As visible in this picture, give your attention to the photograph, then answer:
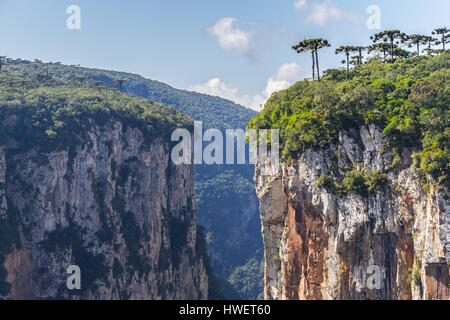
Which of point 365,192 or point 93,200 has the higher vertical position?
point 365,192

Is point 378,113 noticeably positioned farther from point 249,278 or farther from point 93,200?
point 249,278

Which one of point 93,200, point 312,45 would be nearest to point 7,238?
point 93,200

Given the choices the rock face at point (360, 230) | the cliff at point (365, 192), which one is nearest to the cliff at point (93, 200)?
the cliff at point (365, 192)

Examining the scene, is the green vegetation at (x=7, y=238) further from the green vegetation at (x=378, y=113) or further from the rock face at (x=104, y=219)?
the green vegetation at (x=378, y=113)

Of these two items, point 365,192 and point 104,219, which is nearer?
point 365,192

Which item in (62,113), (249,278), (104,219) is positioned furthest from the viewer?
(249,278)

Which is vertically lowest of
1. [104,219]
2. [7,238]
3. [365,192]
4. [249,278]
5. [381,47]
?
[249,278]
